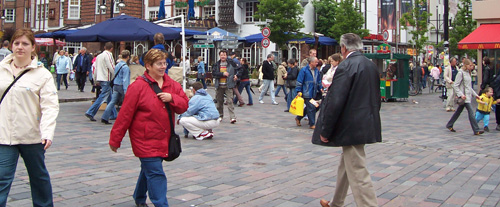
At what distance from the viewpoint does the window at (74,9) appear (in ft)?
170

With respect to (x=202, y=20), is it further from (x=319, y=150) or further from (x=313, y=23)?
(x=319, y=150)

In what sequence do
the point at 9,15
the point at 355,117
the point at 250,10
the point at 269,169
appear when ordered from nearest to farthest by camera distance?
the point at 355,117 < the point at 269,169 < the point at 250,10 < the point at 9,15

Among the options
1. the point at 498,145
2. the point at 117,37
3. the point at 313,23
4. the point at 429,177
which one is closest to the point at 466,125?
the point at 498,145

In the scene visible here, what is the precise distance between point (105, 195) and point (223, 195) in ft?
4.11

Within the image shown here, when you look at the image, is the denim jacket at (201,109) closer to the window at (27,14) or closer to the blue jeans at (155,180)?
the blue jeans at (155,180)

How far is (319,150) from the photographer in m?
9.16

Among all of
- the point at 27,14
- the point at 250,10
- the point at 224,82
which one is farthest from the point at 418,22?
the point at 27,14

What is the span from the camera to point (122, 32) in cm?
1416

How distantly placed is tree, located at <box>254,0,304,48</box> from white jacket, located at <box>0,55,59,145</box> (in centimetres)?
3136

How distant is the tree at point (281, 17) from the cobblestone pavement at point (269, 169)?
79.4 ft

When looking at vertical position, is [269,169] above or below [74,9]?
below

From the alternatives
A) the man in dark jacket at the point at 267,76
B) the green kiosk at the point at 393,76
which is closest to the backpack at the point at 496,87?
the man in dark jacket at the point at 267,76

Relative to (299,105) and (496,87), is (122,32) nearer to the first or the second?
(299,105)

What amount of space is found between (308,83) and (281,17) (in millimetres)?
23967
